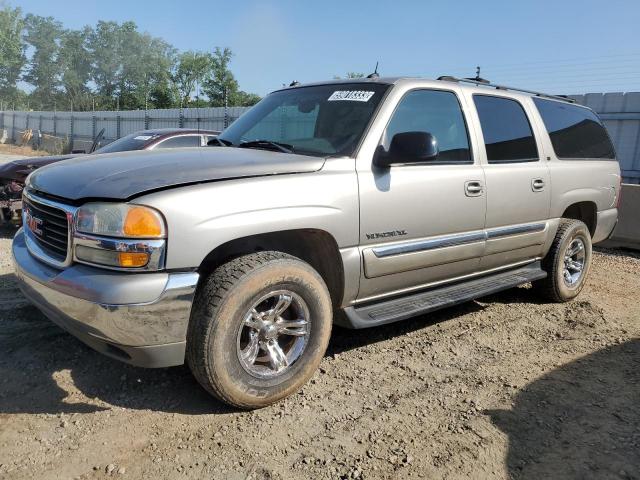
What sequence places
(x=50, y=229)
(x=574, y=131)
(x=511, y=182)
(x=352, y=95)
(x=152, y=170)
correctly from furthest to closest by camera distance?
(x=574, y=131) < (x=511, y=182) < (x=352, y=95) < (x=50, y=229) < (x=152, y=170)

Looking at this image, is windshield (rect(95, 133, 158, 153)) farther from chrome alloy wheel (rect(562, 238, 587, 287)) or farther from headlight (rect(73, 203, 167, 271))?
chrome alloy wheel (rect(562, 238, 587, 287))

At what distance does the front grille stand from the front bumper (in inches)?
6.8

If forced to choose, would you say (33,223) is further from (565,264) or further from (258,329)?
(565,264)

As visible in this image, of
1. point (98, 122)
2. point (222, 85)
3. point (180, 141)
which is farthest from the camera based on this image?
point (222, 85)

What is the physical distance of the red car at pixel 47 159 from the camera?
674 cm

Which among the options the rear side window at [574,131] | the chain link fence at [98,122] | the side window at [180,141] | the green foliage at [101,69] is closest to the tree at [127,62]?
the green foliage at [101,69]

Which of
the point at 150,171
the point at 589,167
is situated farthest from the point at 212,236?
the point at 589,167

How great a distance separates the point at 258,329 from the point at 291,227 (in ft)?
1.97

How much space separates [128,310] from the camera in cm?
246

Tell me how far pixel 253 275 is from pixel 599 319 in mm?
3579

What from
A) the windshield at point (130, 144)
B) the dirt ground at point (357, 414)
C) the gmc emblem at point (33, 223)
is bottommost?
the dirt ground at point (357, 414)

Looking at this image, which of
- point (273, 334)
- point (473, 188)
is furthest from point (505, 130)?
point (273, 334)

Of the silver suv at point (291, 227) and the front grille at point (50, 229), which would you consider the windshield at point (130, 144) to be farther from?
the front grille at point (50, 229)

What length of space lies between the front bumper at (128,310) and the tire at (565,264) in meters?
3.71
